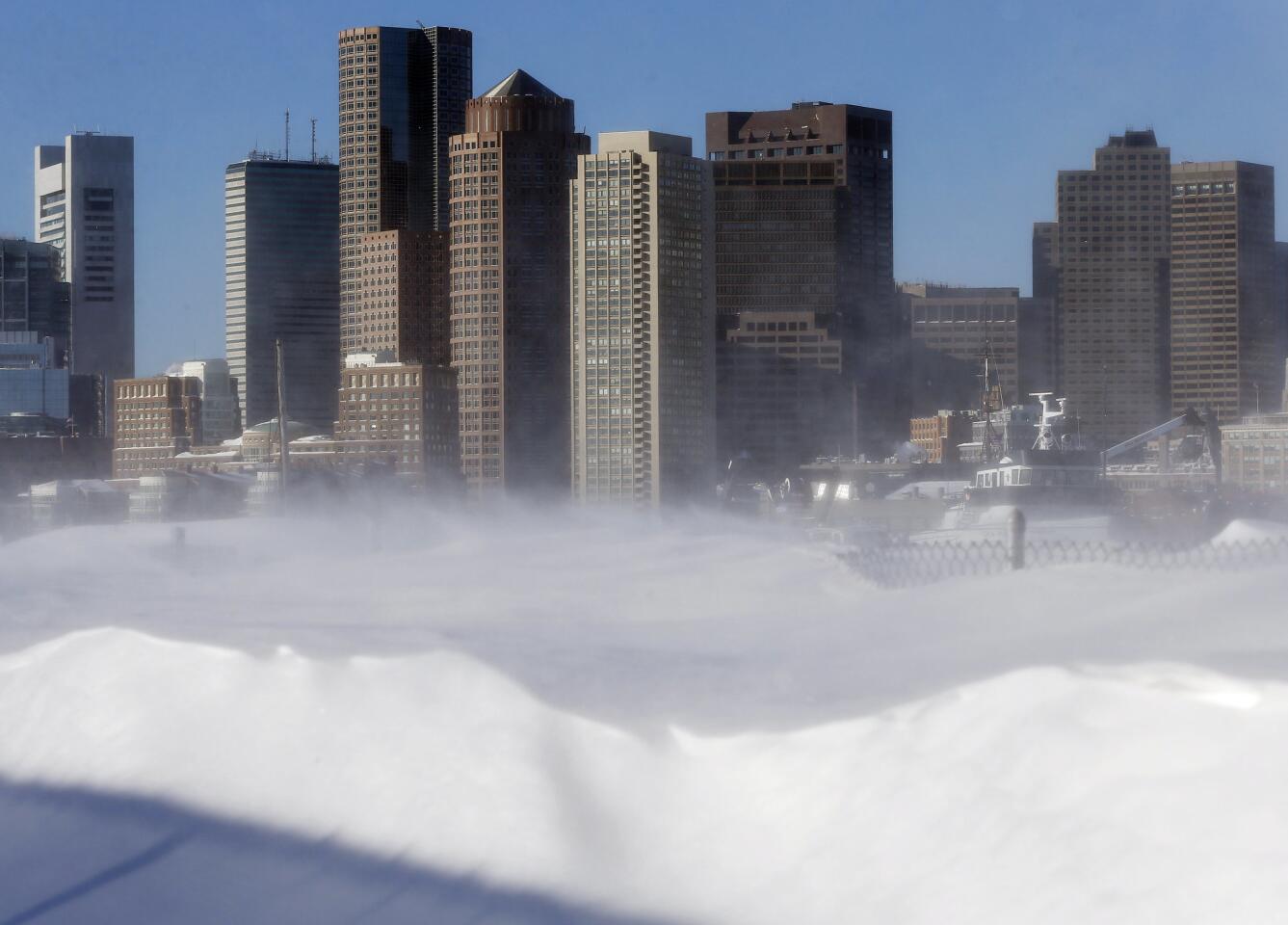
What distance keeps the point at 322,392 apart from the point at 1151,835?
103533mm

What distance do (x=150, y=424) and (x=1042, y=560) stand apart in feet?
220

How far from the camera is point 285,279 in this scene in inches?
3962

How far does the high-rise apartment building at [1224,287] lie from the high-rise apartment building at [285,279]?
182ft

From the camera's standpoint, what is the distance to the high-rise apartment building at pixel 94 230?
10788cm

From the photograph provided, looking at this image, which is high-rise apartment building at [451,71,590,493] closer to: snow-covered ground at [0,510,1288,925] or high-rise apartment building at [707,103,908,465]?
high-rise apartment building at [707,103,908,465]

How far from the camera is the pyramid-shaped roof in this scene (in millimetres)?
90500

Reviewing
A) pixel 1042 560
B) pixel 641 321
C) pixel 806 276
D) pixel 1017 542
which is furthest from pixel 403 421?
pixel 1017 542

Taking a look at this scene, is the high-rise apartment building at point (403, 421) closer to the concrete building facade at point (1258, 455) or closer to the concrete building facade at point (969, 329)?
the concrete building facade at point (969, 329)

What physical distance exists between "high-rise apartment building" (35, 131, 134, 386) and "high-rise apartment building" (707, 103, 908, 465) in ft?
152

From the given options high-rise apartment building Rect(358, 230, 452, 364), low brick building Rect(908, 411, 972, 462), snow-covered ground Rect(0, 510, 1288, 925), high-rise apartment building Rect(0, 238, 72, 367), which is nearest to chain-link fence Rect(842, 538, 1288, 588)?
snow-covered ground Rect(0, 510, 1288, 925)

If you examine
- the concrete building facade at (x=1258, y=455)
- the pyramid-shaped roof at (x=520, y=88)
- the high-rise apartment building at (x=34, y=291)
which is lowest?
the concrete building facade at (x=1258, y=455)

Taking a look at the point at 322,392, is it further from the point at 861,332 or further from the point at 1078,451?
the point at 1078,451

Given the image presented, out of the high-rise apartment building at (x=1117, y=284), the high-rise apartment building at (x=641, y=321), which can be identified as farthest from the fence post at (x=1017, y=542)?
A: the high-rise apartment building at (x=641, y=321)

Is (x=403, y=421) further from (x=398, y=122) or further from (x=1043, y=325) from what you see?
(x=398, y=122)
